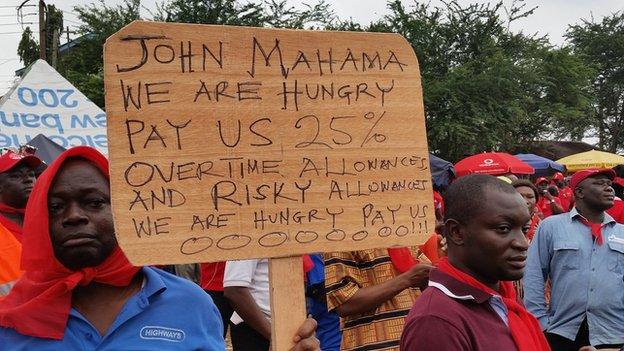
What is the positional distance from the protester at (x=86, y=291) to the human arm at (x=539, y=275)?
10.2 ft

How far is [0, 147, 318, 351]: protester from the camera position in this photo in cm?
201

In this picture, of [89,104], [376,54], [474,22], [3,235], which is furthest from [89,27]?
[376,54]

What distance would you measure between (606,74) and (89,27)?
27839mm

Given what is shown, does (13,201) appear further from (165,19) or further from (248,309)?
(165,19)

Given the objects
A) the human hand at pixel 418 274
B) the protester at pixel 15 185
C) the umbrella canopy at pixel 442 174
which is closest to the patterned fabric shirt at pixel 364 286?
the human hand at pixel 418 274

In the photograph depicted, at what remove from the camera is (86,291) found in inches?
83.7

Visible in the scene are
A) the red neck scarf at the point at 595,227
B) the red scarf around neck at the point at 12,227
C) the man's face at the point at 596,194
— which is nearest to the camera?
the red scarf around neck at the point at 12,227

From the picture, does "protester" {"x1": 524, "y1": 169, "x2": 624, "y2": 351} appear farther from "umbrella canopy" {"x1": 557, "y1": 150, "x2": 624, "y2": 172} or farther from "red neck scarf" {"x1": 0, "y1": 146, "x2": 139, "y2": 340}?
"umbrella canopy" {"x1": 557, "y1": 150, "x2": 624, "y2": 172}

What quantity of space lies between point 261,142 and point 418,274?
1147mm

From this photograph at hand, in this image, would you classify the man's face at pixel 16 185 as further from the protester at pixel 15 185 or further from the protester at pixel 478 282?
the protester at pixel 478 282

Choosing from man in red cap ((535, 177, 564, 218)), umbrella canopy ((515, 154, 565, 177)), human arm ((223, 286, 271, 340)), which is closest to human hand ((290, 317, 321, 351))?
human arm ((223, 286, 271, 340))

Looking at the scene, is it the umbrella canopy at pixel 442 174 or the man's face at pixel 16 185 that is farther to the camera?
the umbrella canopy at pixel 442 174

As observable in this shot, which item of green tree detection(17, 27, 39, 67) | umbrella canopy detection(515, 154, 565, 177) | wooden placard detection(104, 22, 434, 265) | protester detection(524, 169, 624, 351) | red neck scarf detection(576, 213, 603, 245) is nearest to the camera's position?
wooden placard detection(104, 22, 434, 265)

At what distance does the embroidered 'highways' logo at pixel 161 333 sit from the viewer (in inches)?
81.0
